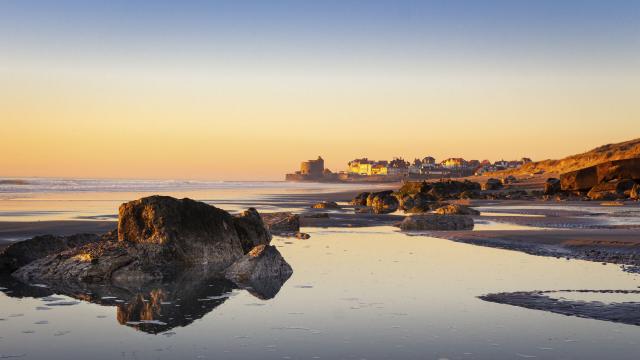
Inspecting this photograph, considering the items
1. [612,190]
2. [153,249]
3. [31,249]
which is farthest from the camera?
[612,190]

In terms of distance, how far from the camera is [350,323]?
25.5 ft

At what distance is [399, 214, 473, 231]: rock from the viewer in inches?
832

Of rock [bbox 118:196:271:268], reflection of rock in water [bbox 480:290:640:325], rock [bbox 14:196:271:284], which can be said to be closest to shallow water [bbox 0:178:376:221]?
rock [bbox 118:196:271:268]

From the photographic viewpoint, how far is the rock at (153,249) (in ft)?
38.3

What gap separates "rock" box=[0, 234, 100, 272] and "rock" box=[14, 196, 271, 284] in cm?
59

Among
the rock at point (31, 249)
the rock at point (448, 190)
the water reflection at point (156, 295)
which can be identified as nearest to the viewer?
the water reflection at point (156, 295)

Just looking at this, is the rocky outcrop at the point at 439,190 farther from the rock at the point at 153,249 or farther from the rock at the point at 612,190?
the rock at the point at 153,249

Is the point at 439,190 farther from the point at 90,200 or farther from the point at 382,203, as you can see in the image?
the point at 90,200

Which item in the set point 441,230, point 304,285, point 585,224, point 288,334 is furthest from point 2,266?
point 585,224

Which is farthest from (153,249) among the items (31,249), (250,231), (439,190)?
(439,190)

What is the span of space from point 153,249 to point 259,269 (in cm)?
232

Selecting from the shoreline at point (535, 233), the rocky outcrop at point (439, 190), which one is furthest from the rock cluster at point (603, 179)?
the shoreline at point (535, 233)

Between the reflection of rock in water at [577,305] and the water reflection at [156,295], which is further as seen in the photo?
the water reflection at [156,295]

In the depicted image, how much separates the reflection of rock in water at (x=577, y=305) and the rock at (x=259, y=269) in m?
3.74
